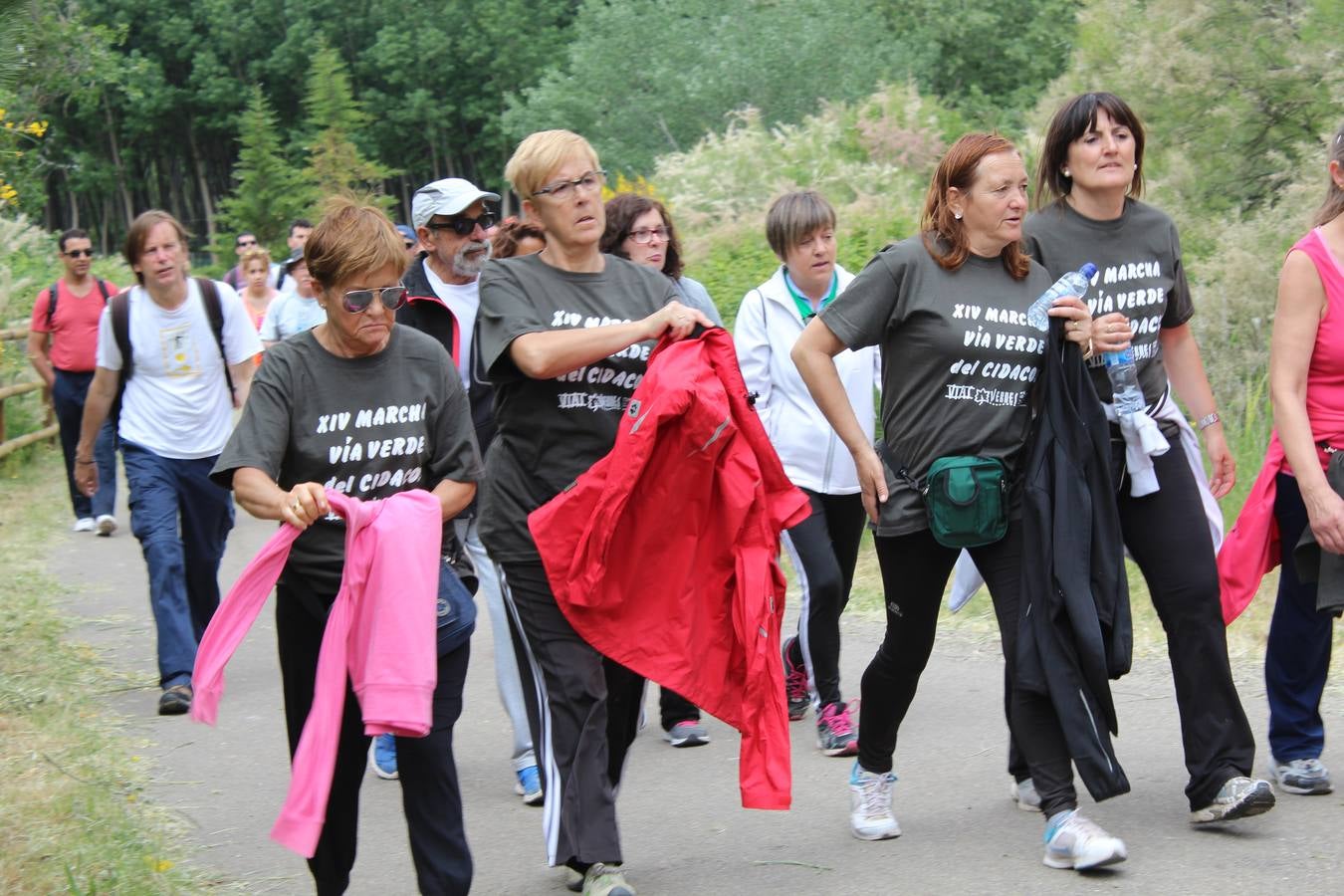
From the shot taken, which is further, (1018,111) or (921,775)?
(1018,111)

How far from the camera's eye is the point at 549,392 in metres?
4.51

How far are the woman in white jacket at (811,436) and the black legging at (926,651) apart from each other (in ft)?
3.73

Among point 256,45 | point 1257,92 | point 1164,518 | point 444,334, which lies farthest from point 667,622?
point 256,45

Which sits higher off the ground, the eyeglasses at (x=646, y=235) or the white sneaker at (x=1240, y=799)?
the eyeglasses at (x=646, y=235)

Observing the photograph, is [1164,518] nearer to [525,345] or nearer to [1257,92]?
[525,345]

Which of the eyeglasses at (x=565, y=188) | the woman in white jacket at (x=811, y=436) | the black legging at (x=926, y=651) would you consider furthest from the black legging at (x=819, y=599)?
the eyeglasses at (x=565, y=188)

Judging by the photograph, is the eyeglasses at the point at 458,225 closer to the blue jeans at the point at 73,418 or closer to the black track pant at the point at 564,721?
the black track pant at the point at 564,721

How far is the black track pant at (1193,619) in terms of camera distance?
475 centimetres

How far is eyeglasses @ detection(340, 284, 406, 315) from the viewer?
13.1ft

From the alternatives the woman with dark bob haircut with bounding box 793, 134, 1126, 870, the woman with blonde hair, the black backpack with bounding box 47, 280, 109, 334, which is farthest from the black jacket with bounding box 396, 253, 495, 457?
the woman with blonde hair

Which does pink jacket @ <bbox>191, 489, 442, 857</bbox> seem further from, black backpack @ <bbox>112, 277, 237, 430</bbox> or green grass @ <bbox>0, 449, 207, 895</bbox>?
black backpack @ <bbox>112, 277, 237, 430</bbox>

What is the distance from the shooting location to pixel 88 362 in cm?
1224

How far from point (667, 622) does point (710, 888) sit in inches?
31.8

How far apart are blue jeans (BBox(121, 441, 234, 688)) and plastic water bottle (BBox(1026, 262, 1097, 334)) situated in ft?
13.9
